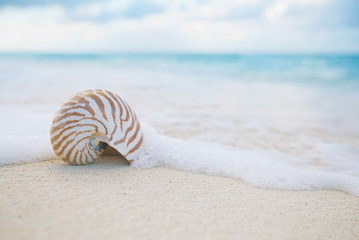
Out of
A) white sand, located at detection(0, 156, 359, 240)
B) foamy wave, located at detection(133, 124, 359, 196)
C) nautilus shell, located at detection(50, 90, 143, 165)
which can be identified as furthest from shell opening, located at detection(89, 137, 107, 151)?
foamy wave, located at detection(133, 124, 359, 196)

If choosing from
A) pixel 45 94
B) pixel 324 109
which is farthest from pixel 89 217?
pixel 324 109

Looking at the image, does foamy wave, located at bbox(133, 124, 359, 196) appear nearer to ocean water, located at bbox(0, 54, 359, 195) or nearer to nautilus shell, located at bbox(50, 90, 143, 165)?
ocean water, located at bbox(0, 54, 359, 195)

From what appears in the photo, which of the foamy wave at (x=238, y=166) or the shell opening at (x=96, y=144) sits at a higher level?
the shell opening at (x=96, y=144)

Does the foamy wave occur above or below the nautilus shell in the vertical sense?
below

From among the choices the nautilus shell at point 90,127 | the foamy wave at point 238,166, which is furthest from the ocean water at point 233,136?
the nautilus shell at point 90,127

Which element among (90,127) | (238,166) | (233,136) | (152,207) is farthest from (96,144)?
(233,136)

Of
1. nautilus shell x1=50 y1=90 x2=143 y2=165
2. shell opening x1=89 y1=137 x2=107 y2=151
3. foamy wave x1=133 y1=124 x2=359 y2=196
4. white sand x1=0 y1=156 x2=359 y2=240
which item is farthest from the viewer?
foamy wave x1=133 y1=124 x2=359 y2=196

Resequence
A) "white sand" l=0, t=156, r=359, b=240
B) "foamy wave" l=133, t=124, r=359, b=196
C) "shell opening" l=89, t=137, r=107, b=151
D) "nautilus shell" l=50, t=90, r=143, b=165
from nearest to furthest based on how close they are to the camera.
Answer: "white sand" l=0, t=156, r=359, b=240, "nautilus shell" l=50, t=90, r=143, b=165, "shell opening" l=89, t=137, r=107, b=151, "foamy wave" l=133, t=124, r=359, b=196

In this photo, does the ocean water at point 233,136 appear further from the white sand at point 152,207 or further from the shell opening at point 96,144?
the shell opening at point 96,144
